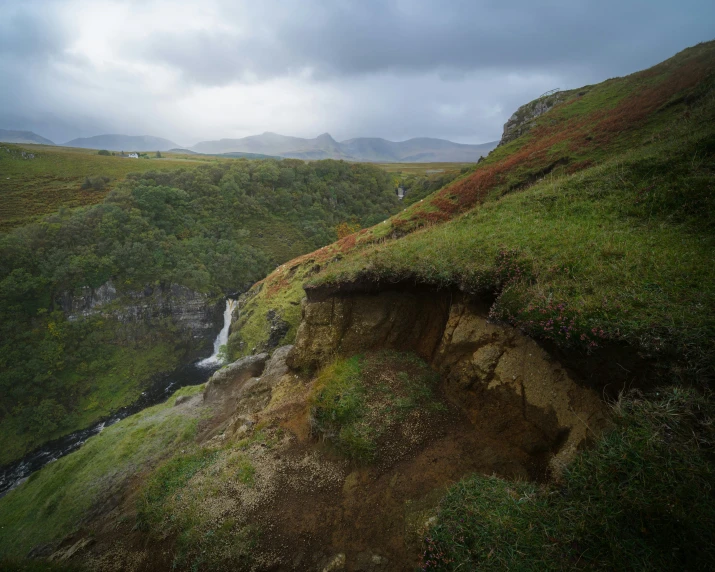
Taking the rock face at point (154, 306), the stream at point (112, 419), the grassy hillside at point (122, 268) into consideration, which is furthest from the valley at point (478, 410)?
the rock face at point (154, 306)

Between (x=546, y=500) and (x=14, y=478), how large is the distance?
4453cm

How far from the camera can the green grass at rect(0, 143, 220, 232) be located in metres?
57.6

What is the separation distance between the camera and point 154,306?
1887 inches

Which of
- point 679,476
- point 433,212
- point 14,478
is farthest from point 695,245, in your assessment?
point 14,478

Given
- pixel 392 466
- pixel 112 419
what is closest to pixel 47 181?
pixel 112 419

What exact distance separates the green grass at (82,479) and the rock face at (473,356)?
10922 millimetres

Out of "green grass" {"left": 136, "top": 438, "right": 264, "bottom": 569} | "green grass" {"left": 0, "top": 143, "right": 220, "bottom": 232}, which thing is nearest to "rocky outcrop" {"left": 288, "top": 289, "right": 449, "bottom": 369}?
"green grass" {"left": 136, "top": 438, "right": 264, "bottom": 569}

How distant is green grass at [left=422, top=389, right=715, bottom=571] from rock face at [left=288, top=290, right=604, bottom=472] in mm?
1567

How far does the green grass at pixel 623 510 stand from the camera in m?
4.06

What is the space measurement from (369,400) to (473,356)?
385 centimetres

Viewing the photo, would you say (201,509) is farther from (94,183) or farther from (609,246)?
(94,183)

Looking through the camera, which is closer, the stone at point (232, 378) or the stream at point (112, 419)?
the stone at point (232, 378)

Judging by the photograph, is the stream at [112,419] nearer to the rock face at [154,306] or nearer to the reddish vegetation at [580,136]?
the rock face at [154,306]

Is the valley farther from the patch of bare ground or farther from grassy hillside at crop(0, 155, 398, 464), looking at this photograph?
grassy hillside at crop(0, 155, 398, 464)
